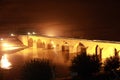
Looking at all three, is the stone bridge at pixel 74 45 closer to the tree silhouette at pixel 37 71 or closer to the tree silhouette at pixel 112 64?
the tree silhouette at pixel 112 64

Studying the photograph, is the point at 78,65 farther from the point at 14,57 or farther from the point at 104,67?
the point at 14,57

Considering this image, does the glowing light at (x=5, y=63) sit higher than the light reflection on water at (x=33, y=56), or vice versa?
the light reflection on water at (x=33, y=56)

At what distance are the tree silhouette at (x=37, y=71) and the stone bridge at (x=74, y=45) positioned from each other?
64.8 feet

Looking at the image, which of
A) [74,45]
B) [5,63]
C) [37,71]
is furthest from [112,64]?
[74,45]

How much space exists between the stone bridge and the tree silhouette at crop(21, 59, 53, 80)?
64.8ft

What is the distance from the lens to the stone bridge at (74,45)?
148 feet

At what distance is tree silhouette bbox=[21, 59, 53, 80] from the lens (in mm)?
19281

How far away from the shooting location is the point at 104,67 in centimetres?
2388

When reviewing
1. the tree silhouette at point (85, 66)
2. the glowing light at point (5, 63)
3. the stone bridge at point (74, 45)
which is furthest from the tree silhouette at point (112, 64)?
the glowing light at point (5, 63)

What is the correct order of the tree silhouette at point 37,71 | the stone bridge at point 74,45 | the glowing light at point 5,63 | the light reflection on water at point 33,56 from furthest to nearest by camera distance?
the light reflection on water at point 33,56 < the stone bridge at point 74,45 < the glowing light at point 5,63 < the tree silhouette at point 37,71

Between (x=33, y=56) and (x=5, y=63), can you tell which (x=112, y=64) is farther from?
(x=33, y=56)

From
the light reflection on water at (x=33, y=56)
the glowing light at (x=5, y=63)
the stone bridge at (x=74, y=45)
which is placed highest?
the stone bridge at (x=74, y=45)

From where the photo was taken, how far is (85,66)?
21703 millimetres

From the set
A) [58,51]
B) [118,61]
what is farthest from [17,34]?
[118,61]
